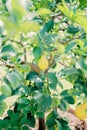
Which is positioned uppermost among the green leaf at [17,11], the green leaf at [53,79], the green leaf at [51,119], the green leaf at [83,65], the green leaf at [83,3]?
the green leaf at [17,11]

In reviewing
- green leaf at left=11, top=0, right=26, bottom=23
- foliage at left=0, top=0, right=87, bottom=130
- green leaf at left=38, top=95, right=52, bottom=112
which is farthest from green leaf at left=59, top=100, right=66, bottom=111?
green leaf at left=11, top=0, right=26, bottom=23

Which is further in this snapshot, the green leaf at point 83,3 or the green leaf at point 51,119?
the green leaf at point 83,3

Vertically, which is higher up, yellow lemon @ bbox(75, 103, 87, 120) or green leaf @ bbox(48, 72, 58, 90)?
green leaf @ bbox(48, 72, 58, 90)

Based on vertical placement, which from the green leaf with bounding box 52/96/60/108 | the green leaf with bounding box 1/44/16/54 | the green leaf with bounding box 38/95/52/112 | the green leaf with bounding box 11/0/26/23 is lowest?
the green leaf with bounding box 52/96/60/108

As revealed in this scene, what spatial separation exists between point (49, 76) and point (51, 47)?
0.30 ft

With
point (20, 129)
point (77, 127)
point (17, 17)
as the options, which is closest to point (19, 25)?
point (17, 17)

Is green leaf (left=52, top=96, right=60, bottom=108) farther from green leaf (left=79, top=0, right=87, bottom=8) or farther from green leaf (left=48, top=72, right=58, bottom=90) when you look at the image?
green leaf (left=79, top=0, right=87, bottom=8)

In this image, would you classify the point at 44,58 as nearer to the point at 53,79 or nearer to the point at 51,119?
the point at 53,79

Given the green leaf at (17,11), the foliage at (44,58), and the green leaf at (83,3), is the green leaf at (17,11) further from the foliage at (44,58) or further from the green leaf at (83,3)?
the green leaf at (83,3)

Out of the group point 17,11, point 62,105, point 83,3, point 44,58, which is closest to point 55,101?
point 62,105

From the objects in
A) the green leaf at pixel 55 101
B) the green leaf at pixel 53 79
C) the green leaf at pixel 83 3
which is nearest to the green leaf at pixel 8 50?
the green leaf at pixel 53 79

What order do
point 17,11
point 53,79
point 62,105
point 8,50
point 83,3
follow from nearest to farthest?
point 17,11 < point 8,50 < point 53,79 < point 62,105 < point 83,3

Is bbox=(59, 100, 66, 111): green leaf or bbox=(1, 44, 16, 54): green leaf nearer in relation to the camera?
bbox=(1, 44, 16, 54): green leaf

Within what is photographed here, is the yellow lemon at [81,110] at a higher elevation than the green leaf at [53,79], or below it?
below
